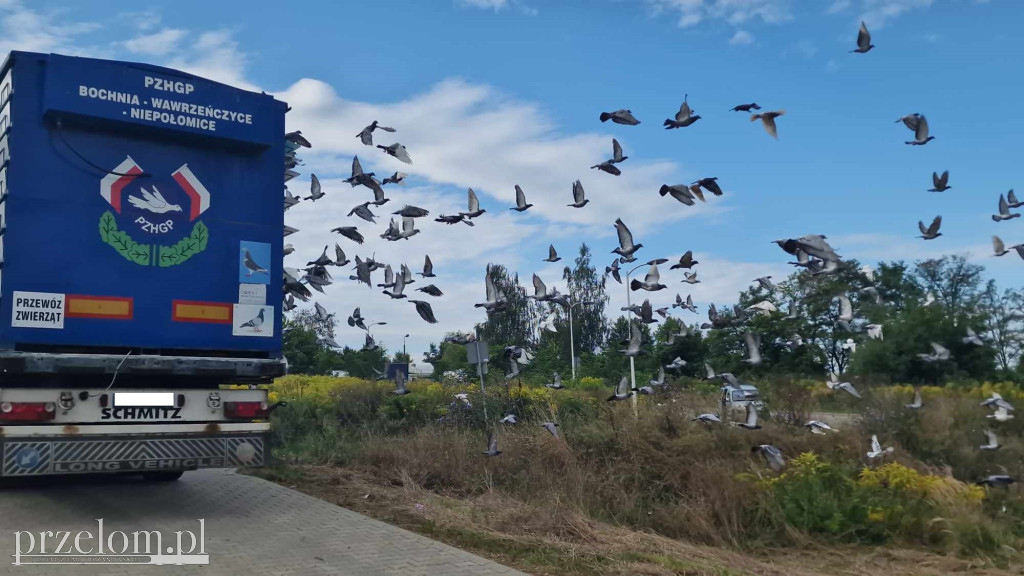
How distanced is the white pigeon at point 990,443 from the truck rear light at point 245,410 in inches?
324

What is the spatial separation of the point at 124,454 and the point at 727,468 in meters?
6.07

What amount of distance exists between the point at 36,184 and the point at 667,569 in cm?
617

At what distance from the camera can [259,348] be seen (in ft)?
26.4

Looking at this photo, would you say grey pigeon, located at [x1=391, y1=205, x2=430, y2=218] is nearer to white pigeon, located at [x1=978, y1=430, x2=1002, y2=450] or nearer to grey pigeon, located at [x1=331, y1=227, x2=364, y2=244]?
grey pigeon, located at [x1=331, y1=227, x2=364, y2=244]

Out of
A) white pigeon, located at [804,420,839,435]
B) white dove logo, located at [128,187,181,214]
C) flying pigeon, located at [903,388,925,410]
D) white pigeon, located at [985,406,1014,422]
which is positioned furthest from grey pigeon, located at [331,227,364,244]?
white pigeon, located at [985,406,1014,422]

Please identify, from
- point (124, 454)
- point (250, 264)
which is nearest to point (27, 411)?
point (124, 454)

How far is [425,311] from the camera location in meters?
11.2

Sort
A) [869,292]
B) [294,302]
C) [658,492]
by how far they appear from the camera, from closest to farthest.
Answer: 1. [658,492]
2. [294,302]
3. [869,292]

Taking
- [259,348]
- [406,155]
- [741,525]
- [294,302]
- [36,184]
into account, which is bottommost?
[741,525]

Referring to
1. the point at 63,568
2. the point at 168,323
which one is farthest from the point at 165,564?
the point at 168,323

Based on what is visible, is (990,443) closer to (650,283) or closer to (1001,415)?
(1001,415)

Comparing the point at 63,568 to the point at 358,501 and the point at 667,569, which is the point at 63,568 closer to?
the point at 358,501

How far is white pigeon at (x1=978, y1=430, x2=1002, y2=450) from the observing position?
966cm

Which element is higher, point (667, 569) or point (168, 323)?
point (168, 323)
